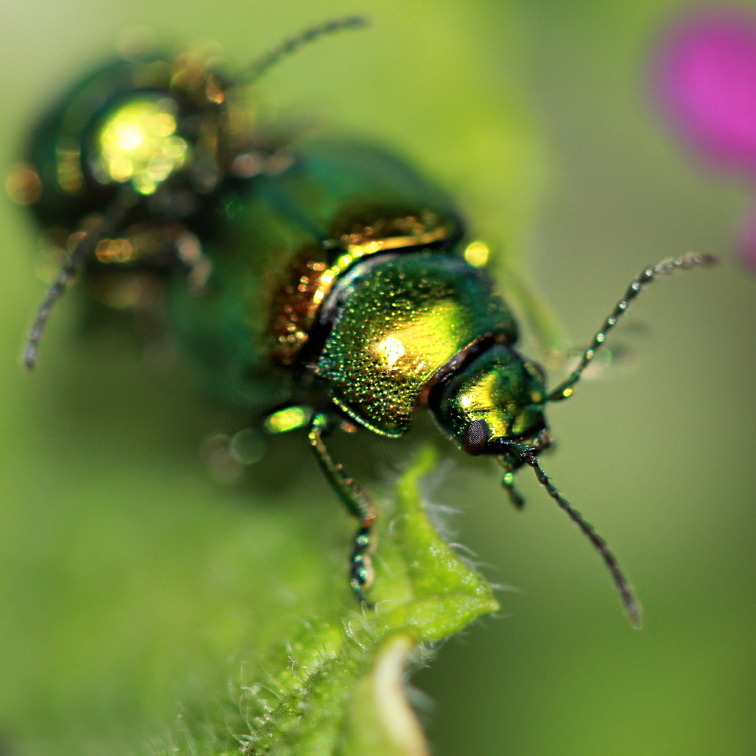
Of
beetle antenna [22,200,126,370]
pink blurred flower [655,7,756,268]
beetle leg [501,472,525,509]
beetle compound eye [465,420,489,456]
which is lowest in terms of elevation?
beetle leg [501,472,525,509]

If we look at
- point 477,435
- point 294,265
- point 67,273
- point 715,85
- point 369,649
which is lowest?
point 369,649

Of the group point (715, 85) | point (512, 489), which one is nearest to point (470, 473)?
point (512, 489)

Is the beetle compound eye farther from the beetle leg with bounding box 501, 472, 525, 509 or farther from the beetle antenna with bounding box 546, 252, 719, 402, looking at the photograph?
the beetle antenna with bounding box 546, 252, 719, 402

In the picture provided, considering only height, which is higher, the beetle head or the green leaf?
the beetle head

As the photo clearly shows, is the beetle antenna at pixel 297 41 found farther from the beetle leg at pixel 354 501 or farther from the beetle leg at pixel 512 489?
the beetle leg at pixel 512 489

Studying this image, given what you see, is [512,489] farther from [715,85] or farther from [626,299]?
[715,85]

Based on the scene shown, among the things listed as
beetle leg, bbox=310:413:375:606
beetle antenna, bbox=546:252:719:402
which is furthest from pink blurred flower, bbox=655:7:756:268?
beetle leg, bbox=310:413:375:606
